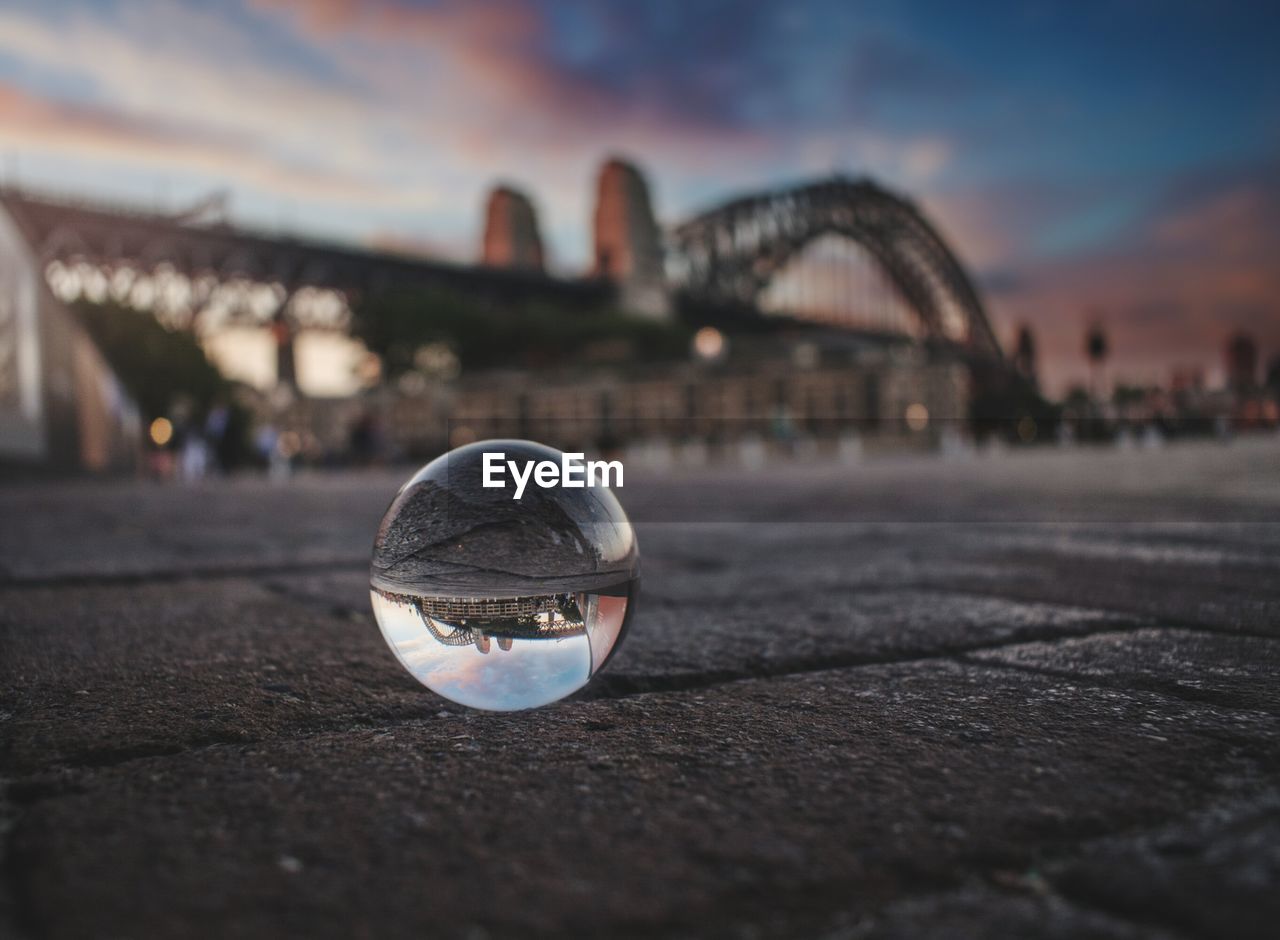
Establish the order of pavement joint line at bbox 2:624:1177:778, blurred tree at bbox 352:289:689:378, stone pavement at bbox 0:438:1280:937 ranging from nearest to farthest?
stone pavement at bbox 0:438:1280:937
pavement joint line at bbox 2:624:1177:778
blurred tree at bbox 352:289:689:378

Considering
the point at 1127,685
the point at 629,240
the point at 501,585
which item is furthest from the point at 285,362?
the point at 1127,685

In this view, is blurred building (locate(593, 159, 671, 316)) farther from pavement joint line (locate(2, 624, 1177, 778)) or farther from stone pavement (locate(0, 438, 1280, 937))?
pavement joint line (locate(2, 624, 1177, 778))

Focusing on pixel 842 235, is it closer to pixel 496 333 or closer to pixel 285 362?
pixel 496 333

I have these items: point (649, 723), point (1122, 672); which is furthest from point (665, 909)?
point (1122, 672)

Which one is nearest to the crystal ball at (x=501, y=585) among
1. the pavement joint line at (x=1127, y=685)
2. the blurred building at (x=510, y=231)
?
the pavement joint line at (x=1127, y=685)

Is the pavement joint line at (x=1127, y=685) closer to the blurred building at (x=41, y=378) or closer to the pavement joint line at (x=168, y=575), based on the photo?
the pavement joint line at (x=168, y=575)

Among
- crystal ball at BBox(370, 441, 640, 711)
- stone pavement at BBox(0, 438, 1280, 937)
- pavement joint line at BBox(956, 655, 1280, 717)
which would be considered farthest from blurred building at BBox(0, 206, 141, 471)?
pavement joint line at BBox(956, 655, 1280, 717)
